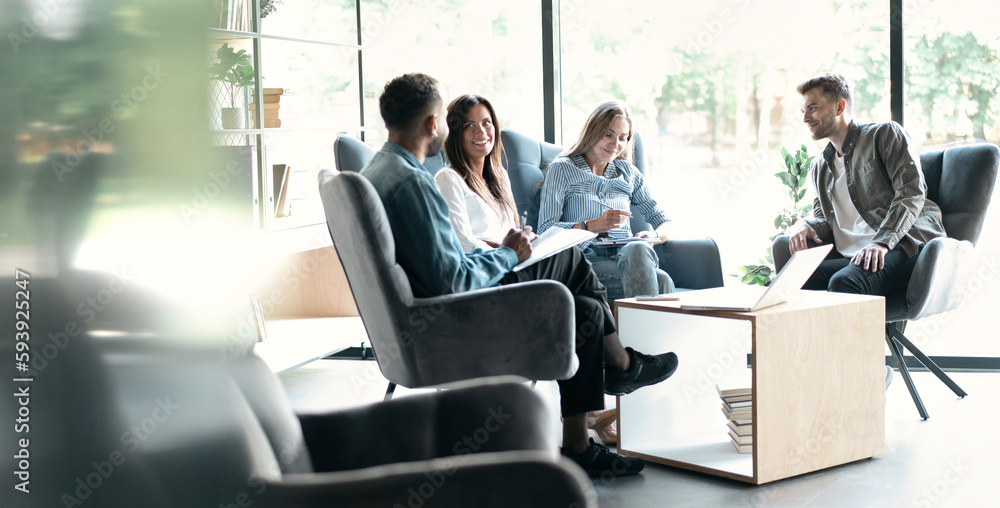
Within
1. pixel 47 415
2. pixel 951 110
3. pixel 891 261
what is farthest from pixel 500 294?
pixel 951 110

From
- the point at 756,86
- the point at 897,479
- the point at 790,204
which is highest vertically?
the point at 756,86

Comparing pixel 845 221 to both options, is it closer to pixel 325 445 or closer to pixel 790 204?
pixel 790 204

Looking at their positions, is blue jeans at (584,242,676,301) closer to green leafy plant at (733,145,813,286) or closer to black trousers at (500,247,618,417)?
black trousers at (500,247,618,417)

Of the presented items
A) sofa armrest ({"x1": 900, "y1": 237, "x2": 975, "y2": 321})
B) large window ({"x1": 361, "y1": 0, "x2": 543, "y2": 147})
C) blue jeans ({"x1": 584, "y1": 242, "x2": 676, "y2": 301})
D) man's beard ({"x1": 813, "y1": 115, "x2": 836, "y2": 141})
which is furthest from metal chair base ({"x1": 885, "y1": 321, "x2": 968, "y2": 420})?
large window ({"x1": 361, "y1": 0, "x2": 543, "y2": 147})

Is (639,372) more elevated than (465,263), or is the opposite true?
(465,263)

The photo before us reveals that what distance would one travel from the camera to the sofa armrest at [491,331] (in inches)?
81.4

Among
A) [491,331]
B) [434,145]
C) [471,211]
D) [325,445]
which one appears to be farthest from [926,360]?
[325,445]

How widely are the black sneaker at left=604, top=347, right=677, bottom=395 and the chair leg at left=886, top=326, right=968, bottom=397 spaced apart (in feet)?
4.10

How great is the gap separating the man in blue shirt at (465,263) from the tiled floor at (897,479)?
175mm

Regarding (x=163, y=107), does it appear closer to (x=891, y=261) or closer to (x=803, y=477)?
(x=803, y=477)

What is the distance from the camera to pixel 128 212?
0.65 metres

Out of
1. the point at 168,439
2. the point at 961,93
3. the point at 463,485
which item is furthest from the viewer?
the point at 961,93

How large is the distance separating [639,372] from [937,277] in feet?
4.25

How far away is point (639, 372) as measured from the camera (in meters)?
2.46
